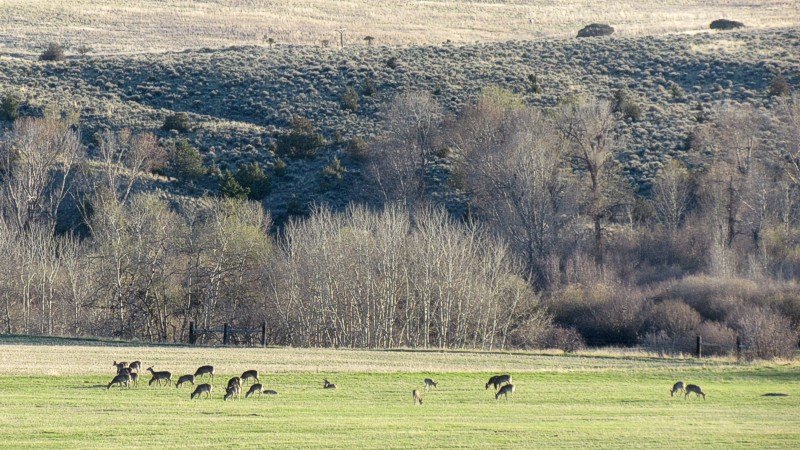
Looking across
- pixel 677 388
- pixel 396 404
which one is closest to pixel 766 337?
pixel 677 388

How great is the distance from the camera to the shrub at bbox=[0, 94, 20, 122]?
82.2 m

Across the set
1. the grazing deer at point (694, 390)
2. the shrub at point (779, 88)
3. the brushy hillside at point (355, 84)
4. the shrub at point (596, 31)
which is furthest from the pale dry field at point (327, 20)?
the grazing deer at point (694, 390)

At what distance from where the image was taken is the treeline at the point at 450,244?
183ft

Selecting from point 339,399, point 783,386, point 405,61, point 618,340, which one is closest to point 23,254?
point 618,340

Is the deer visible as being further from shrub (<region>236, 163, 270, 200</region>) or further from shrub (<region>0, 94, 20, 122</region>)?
shrub (<region>0, 94, 20, 122</region>)

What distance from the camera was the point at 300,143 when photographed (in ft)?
278

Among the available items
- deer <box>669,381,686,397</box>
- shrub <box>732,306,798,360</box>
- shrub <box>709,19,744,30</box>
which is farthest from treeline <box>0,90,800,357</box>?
shrub <box>709,19,744,30</box>

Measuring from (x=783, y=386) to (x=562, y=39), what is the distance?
261 feet

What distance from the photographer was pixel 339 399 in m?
31.5

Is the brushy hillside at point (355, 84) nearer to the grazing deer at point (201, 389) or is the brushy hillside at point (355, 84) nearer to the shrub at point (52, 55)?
the shrub at point (52, 55)

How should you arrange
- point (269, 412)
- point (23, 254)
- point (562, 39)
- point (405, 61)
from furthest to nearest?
point (562, 39) → point (405, 61) → point (23, 254) → point (269, 412)

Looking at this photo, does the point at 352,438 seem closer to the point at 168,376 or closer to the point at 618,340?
the point at 168,376

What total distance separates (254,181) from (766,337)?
131 ft

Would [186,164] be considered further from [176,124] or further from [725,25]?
[725,25]
